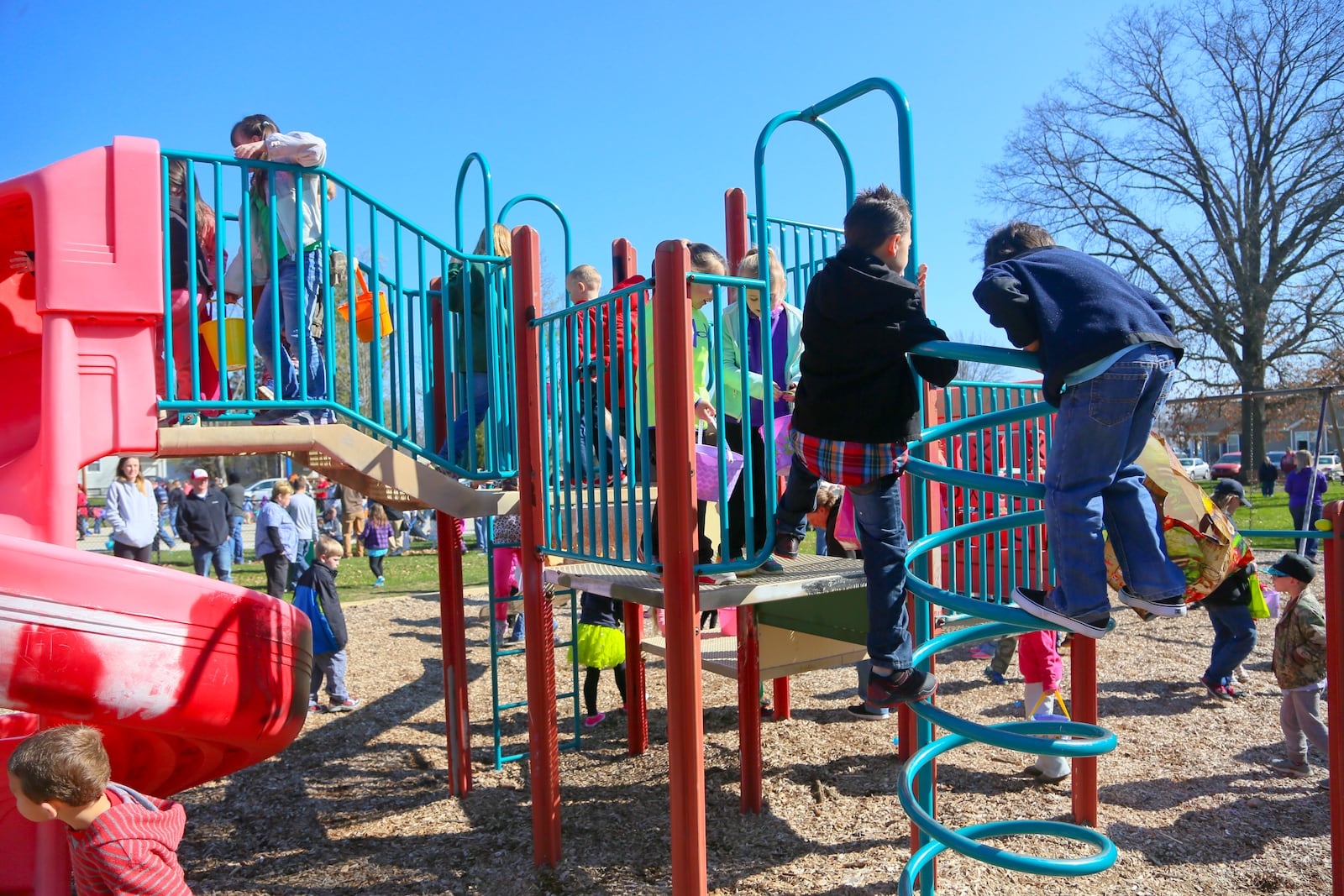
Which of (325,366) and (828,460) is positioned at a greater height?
(325,366)

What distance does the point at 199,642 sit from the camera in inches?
147

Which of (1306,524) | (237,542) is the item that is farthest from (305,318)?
(237,542)

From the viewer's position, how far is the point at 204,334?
4.86 meters

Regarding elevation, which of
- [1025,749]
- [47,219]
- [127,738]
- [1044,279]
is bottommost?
[127,738]

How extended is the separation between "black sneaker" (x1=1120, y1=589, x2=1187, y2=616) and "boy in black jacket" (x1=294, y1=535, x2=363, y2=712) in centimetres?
590

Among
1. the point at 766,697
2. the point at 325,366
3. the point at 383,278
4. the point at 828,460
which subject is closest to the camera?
the point at 828,460

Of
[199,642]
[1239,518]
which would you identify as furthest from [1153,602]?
[1239,518]

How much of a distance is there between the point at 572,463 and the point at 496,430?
1180mm

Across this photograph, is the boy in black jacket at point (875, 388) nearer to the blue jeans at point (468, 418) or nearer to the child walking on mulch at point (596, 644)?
the blue jeans at point (468, 418)

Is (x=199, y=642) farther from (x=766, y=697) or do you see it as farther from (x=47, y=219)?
(x=766, y=697)

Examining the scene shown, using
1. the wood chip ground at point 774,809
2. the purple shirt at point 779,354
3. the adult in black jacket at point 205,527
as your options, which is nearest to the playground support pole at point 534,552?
the wood chip ground at point 774,809

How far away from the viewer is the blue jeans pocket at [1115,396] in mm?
2410

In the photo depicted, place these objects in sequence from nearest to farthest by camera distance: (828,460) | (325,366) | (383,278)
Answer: (828,460) → (325,366) → (383,278)

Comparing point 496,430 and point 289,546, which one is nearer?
point 496,430
